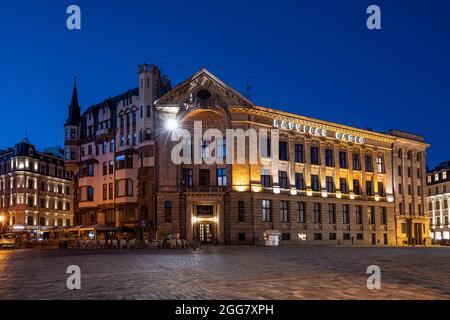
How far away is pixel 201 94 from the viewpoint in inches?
2427

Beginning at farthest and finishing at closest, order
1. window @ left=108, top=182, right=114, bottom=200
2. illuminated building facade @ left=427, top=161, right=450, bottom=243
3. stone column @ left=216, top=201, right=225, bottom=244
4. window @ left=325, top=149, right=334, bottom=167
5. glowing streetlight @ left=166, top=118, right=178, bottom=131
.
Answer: illuminated building facade @ left=427, top=161, right=450, bottom=243
window @ left=325, top=149, right=334, bottom=167
window @ left=108, top=182, right=114, bottom=200
glowing streetlight @ left=166, top=118, right=178, bottom=131
stone column @ left=216, top=201, right=225, bottom=244

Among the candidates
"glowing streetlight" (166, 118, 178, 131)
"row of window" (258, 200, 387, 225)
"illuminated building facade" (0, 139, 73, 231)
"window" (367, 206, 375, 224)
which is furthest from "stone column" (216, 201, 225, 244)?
"illuminated building facade" (0, 139, 73, 231)

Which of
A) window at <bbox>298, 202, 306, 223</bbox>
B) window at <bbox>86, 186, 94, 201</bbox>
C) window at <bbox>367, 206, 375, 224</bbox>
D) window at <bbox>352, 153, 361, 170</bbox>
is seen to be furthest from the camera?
window at <bbox>352, 153, 361, 170</bbox>

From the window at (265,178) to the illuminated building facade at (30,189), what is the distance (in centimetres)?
4884

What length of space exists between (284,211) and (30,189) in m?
55.0

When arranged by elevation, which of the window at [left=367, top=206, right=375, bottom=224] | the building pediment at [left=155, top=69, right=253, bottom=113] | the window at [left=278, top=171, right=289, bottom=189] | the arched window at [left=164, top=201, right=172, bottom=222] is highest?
the building pediment at [left=155, top=69, right=253, bottom=113]

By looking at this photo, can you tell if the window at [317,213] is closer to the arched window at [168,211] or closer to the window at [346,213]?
the window at [346,213]

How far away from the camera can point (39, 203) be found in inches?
3839

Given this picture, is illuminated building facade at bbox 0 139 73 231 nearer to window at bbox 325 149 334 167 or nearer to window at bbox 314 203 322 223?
window at bbox 314 203 322 223

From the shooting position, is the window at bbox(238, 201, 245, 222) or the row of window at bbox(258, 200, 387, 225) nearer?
the window at bbox(238, 201, 245, 222)

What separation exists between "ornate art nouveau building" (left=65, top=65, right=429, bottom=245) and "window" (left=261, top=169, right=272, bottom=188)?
132 millimetres

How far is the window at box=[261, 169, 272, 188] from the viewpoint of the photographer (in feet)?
207

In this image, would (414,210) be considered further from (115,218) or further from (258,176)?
(115,218)

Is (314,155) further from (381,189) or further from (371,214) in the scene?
(381,189)
